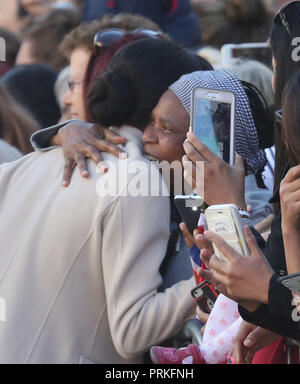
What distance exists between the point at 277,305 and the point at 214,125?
0.67 m

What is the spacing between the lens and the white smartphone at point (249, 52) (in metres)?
4.07

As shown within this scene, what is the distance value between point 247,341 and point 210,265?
266 mm

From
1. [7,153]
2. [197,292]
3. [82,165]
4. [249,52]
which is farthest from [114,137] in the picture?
[249,52]

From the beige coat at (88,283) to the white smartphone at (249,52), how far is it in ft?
4.19

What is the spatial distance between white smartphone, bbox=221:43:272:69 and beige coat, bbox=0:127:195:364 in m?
1.28

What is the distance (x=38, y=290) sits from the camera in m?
2.97

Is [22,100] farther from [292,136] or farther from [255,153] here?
[292,136]

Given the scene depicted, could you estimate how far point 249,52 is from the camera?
14.5 feet

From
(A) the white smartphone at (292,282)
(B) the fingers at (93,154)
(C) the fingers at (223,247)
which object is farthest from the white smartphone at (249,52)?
(A) the white smartphone at (292,282)

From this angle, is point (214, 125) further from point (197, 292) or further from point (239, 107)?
point (197, 292)

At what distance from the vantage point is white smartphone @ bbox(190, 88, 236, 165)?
259cm

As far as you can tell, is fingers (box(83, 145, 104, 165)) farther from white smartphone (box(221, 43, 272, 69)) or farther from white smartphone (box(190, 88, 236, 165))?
white smartphone (box(221, 43, 272, 69))

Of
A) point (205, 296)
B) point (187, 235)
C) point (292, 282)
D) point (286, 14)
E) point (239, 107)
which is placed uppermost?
point (286, 14)

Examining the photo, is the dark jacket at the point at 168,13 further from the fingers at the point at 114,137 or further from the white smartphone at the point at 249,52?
the fingers at the point at 114,137
